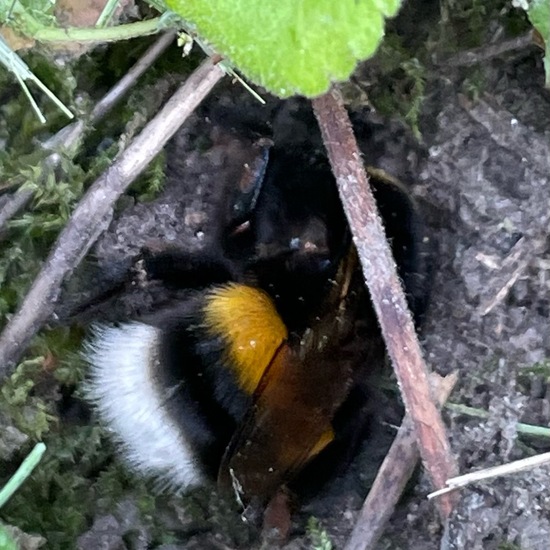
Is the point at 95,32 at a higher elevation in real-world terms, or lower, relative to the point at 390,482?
higher

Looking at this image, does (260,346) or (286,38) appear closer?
(286,38)

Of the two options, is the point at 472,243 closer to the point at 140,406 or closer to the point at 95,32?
the point at 140,406

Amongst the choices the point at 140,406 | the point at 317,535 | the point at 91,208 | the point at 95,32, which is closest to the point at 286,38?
the point at 95,32

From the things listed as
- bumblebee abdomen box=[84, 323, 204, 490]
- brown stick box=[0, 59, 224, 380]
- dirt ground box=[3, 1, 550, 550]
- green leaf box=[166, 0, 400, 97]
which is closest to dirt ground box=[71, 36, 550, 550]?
dirt ground box=[3, 1, 550, 550]


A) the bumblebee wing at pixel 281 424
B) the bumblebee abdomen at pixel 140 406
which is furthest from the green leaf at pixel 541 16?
the bumblebee abdomen at pixel 140 406

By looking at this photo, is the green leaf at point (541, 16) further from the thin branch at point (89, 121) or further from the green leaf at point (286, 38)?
the thin branch at point (89, 121)

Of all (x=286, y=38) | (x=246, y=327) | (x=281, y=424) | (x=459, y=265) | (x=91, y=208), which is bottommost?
(x=459, y=265)

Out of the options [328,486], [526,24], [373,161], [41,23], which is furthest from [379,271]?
[41,23]
